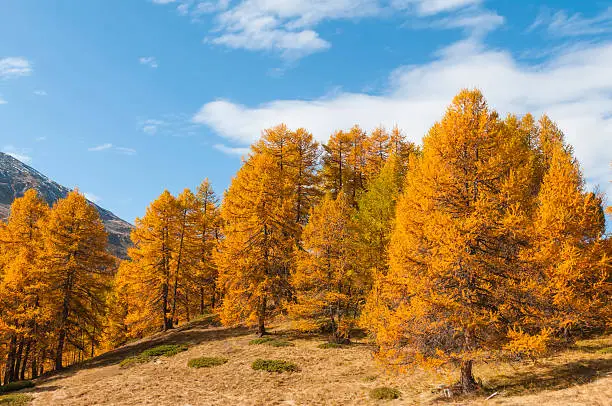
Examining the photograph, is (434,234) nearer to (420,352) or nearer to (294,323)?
(420,352)

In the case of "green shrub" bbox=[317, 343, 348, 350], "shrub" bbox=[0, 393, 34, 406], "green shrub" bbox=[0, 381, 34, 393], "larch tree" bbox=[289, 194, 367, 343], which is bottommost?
"green shrub" bbox=[0, 381, 34, 393]

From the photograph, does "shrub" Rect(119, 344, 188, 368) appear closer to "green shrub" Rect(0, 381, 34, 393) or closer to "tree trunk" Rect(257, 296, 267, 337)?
"green shrub" Rect(0, 381, 34, 393)

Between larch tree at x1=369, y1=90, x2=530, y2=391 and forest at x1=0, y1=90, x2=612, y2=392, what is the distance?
0.22 ft

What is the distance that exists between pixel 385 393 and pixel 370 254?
12.4 meters

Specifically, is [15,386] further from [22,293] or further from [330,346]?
[330,346]

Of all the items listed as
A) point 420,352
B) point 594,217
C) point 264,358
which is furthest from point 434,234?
point 264,358

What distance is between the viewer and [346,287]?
26.6 meters

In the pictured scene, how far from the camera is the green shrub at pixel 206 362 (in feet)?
70.3

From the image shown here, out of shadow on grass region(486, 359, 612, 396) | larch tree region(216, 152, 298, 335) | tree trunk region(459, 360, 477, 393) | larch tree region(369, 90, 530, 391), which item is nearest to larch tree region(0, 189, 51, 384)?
larch tree region(216, 152, 298, 335)

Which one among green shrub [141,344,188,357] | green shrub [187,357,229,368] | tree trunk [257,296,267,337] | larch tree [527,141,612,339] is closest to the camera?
larch tree [527,141,612,339]

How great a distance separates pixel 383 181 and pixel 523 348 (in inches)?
732

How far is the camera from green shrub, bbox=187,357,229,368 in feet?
70.3

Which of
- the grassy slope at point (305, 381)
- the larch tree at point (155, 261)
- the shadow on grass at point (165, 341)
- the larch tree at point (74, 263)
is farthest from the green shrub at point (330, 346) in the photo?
the larch tree at point (74, 263)

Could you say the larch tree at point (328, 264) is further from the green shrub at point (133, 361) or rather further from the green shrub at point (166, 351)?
the green shrub at point (133, 361)
